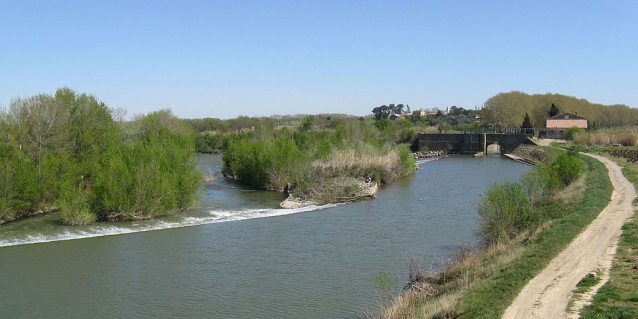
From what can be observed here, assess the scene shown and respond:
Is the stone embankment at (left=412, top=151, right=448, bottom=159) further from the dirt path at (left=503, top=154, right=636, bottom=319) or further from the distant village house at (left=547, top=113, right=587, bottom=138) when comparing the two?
the dirt path at (left=503, top=154, right=636, bottom=319)

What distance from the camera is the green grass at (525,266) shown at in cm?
1248

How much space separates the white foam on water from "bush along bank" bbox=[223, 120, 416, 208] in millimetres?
2307

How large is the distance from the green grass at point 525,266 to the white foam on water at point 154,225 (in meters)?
15.6

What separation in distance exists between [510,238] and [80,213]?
20031mm

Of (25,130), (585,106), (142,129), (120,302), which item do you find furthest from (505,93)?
(120,302)

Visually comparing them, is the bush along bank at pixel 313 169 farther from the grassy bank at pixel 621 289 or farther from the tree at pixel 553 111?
the tree at pixel 553 111

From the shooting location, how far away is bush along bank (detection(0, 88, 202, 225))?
2859 cm

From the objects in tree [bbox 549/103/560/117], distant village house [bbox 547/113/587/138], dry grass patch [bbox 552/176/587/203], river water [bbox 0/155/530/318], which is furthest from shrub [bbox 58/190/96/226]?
tree [bbox 549/103/560/117]

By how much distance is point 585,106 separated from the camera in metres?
130

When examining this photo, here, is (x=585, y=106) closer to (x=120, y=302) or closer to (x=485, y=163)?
(x=485, y=163)

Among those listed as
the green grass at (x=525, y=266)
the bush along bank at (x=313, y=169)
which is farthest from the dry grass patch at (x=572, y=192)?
the bush along bank at (x=313, y=169)

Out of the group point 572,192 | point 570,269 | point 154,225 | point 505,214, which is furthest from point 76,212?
point 572,192

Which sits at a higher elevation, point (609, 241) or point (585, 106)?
point (585, 106)

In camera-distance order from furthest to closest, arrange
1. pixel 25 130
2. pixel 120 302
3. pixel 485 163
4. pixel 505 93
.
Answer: pixel 505 93
pixel 485 163
pixel 25 130
pixel 120 302
